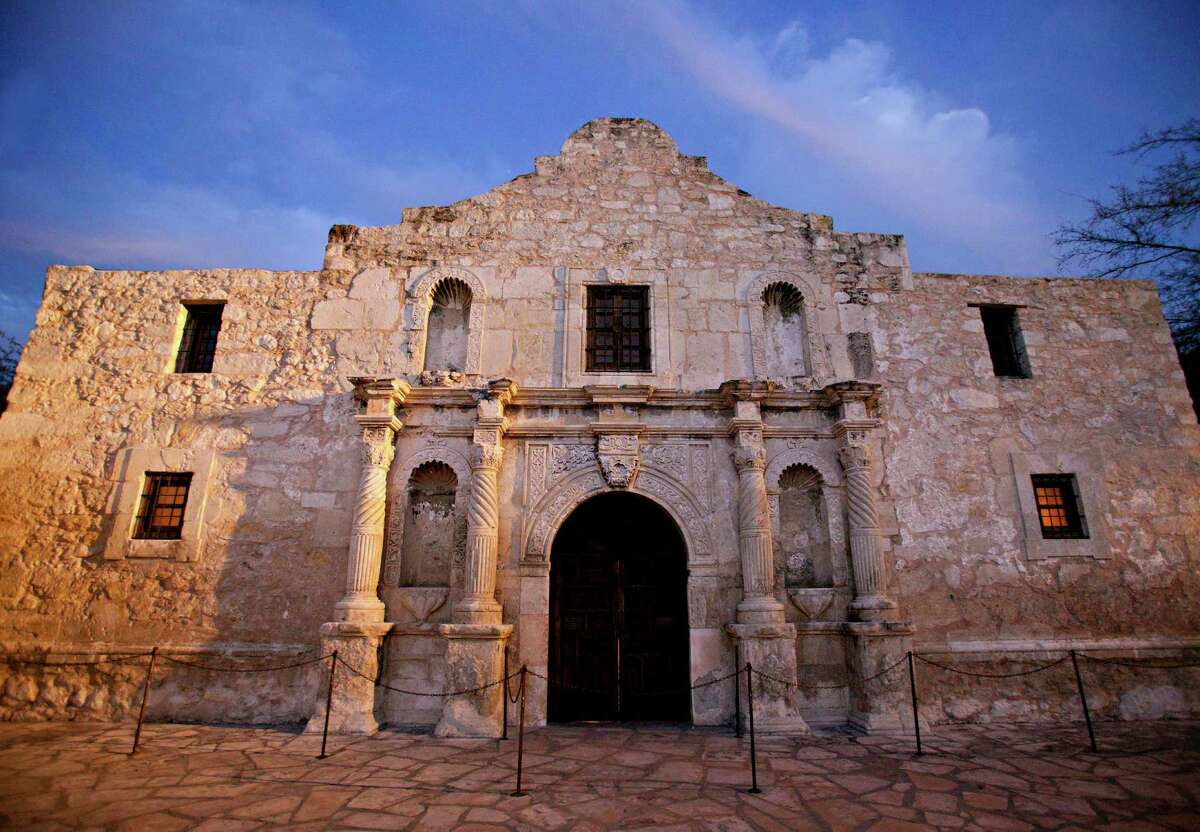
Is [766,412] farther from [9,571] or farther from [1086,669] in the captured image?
[9,571]

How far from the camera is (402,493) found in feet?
24.6

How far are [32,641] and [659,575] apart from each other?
756 centimetres

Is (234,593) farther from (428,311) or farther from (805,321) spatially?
(805,321)

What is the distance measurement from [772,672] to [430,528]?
173 inches

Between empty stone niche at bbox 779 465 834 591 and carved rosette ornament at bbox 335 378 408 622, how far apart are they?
16.2ft

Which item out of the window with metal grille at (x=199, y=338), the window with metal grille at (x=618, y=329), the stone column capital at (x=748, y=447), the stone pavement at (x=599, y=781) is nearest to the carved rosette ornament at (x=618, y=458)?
the window with metal grille at (x=618, y=329)

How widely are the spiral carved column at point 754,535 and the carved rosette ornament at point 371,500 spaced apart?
4.25 meters

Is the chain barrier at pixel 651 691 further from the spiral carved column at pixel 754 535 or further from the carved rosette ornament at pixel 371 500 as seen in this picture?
the carved rosette ornament at pixel 371 500

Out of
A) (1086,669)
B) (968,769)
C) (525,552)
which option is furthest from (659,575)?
(1086,669)

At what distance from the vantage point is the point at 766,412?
7801 millimetres

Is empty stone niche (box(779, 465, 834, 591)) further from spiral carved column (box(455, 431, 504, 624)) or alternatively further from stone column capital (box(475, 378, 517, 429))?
stone column capital (box(475, 378, 517, 429))

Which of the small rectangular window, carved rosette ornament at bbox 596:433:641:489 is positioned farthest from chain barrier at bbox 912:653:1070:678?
carved rosette ornament at bbox 596:433:641:489

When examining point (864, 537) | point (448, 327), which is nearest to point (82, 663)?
point (448, 327)

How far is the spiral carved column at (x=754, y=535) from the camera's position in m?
6.79
